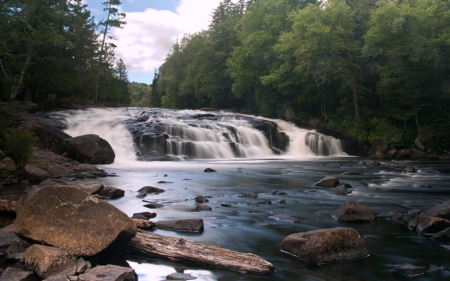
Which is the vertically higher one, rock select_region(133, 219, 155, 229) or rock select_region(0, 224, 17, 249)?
rock select_region(133, 219, 155, 229)

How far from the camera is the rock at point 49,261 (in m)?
4.53

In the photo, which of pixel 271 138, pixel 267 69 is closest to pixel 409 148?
pixel 271 138

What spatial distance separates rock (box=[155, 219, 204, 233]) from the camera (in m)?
7.14

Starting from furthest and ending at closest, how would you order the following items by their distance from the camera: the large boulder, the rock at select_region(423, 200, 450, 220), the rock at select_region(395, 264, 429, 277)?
the large boulder, the rock at select_region(423, 200, 450, 220), the rock at select_region(395, 264, 429, 277)

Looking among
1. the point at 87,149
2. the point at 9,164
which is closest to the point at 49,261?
the point at 9,164

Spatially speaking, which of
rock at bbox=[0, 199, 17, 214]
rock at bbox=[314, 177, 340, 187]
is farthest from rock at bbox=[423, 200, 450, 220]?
rock at bbox=[0, 199, 17, 214]

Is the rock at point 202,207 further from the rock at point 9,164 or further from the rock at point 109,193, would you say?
the rock at point 9,164

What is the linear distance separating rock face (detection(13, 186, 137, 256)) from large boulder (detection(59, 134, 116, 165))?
14613 mm

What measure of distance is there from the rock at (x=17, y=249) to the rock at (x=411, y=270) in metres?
5.34

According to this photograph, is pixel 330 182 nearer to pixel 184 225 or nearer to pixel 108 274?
pixel 184 225

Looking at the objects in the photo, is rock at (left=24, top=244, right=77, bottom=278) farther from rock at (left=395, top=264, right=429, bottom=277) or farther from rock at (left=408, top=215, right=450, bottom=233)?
rock at (left=408, top=215, right=450, bottom=233)

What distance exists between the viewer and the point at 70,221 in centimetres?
519

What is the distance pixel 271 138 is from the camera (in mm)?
32656

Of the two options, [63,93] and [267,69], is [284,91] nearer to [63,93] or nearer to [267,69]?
[267,69]
